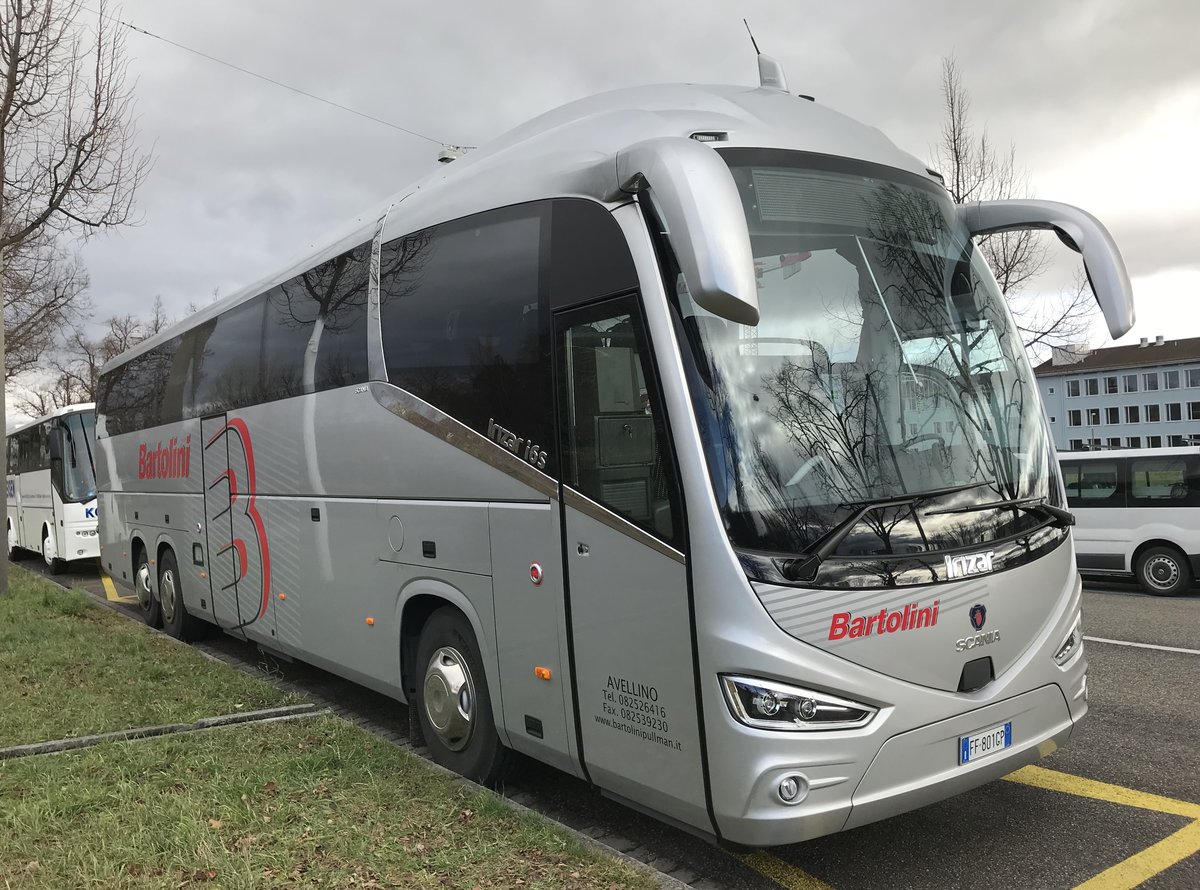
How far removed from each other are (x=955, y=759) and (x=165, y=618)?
9.47 meters

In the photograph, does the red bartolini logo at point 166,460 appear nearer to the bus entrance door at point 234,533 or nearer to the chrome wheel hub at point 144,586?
the bus entrance door at point 234,533

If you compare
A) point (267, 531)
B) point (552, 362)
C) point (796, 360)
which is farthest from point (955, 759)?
point (267, 531)

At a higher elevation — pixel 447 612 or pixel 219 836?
pixel 447 612

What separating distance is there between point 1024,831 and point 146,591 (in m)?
10.1

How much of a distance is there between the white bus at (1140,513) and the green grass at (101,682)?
11.6m

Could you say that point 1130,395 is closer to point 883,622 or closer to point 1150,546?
point 1150,546

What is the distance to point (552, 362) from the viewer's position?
4.39 metres

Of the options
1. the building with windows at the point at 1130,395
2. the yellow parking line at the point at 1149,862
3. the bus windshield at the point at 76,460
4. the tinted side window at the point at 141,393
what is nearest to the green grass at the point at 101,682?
the tinted side window at the point at 141,393

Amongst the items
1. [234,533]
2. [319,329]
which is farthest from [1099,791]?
[234,533]

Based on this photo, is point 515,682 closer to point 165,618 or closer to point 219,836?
point 219,836

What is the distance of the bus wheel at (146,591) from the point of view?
10938 millimetres

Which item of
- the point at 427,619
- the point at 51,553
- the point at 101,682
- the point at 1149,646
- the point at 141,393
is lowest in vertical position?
the point at 1149,646

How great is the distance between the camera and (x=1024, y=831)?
442 centimetres

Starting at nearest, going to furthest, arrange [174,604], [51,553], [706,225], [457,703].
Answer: [706,225] < [457,703] < [174,604] < [51,553]
